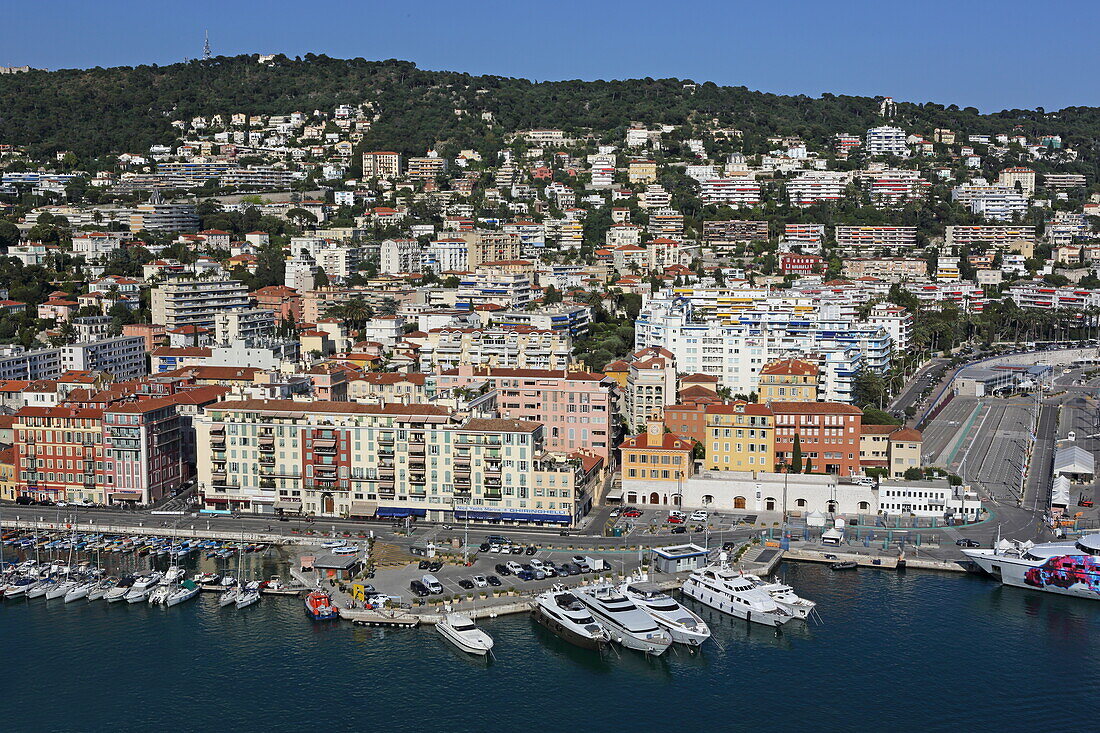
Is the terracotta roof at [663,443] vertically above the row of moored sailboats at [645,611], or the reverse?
the terracotta roof at [663,443]

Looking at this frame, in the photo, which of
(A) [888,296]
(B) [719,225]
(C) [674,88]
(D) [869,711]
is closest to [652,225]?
(B) [719,225]

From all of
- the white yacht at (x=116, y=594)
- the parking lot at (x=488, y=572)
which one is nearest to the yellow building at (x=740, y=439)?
the parking lot at (x=488, y=572)

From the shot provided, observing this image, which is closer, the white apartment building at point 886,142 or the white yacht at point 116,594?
the white yacht at point 116,594

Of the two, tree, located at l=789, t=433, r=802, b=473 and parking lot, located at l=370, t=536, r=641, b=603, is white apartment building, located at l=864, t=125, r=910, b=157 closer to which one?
tree, located at l=789, t=433, r=802, b=473

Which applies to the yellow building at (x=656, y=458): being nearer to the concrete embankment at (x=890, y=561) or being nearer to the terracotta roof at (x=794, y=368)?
the concrete embankment at (x=890, y=561)

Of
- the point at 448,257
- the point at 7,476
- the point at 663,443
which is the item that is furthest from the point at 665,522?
the point at 448,257

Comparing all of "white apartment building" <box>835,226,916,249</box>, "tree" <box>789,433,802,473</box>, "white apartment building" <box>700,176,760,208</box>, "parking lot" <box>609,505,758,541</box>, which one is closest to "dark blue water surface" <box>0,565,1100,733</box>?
"parking lot" <box>609,505,758,541</box>

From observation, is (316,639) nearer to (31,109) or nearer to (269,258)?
(269,258)
